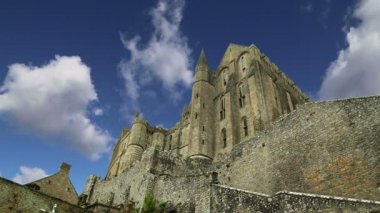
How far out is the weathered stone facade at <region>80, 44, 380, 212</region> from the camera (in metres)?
12.5

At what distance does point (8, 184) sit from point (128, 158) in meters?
29.2

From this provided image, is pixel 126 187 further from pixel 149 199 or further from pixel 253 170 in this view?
pixel 253 170

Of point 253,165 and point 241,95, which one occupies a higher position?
point 241,95

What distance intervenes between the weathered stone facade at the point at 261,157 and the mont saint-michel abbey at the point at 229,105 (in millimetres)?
140

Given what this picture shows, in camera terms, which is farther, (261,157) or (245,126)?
(245,126)

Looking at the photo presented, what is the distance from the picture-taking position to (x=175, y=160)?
26.2m

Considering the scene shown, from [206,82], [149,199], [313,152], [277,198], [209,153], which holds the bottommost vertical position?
[277,198]

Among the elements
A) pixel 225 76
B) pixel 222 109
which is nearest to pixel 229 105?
pixel 222 109

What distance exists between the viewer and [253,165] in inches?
746

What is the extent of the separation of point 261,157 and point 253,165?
799 millimetres

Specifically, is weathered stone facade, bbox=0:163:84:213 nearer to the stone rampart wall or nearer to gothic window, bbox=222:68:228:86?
the stone rampart wall

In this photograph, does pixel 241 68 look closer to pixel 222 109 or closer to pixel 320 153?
pixel 222 109

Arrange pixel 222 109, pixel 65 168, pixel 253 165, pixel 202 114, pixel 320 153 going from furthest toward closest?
pixel 222 109
pixel 202 114
pixel 65 168
pixel 253 165
pixel 320 153

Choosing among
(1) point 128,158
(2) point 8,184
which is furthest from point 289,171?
(1) point 128,158
